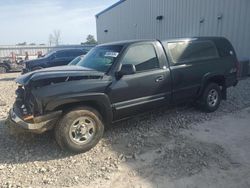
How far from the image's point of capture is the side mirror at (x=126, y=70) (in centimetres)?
474

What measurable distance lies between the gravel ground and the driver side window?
125 cm

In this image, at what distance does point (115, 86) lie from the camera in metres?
4.79

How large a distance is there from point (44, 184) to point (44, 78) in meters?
1.62

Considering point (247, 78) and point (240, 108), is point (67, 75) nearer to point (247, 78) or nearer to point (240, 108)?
point (240, 108)

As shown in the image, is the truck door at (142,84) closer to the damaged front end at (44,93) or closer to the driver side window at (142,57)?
the driver side window at (142,57)

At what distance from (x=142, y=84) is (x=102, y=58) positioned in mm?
951

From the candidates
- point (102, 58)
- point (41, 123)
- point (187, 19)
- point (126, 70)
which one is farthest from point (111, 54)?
point (187, 19)

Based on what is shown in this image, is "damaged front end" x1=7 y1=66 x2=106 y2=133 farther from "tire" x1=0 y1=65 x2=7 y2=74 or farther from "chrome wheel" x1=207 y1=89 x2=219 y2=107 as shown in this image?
"tire" x1=0 y1=65 x2=7 y2=74

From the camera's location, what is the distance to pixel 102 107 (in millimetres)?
4723

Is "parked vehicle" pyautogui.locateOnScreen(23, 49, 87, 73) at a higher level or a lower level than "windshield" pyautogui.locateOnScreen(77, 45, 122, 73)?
lower

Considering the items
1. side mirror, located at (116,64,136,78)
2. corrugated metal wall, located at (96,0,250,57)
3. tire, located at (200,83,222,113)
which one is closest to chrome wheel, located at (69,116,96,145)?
side mirror, located at (116,64,136,78)

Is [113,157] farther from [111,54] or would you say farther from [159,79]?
[111,54]

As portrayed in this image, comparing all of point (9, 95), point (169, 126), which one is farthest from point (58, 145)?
point (9, 95)

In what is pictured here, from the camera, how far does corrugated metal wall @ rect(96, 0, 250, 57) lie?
438 inches
